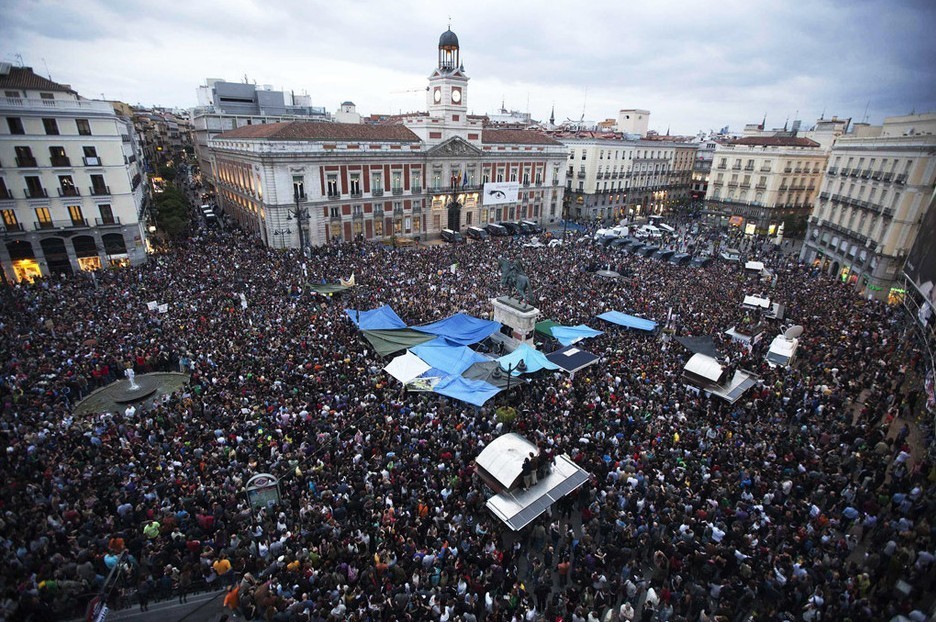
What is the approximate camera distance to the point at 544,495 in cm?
1198

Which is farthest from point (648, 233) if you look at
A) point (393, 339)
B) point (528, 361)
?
point (393, 339)

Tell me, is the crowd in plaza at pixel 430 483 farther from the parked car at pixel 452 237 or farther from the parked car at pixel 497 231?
the parked car at pixel 497 231

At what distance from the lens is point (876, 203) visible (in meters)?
34.8

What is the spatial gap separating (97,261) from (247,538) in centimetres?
3501

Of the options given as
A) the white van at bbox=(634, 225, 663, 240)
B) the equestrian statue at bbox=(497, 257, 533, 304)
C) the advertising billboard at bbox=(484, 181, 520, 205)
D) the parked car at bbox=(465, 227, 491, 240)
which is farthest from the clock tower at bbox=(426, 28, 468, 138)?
the equestrian statue at bbox=(497, 257, 533, 304)

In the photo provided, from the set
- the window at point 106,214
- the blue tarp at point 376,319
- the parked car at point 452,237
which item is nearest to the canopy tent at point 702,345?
the blue tarp at point 376,319

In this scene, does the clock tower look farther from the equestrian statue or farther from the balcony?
the balcony

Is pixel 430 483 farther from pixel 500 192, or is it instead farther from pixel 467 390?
pixel 500 192

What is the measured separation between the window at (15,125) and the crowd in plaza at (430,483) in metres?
15.5

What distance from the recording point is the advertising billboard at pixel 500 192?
179ft

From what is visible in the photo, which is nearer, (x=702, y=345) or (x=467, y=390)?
(x=467, y=390)

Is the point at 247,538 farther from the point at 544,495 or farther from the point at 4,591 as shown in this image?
the point at 544,495

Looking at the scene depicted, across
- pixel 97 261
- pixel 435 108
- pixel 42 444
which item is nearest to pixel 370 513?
pixel 42 444

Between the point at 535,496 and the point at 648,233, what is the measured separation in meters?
47.6
